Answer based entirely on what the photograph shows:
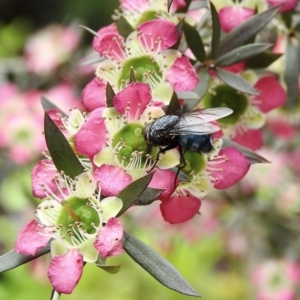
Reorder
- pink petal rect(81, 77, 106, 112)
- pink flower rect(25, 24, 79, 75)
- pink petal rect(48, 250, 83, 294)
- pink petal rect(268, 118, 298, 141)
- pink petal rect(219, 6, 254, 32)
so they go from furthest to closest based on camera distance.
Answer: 1. pink flower rect(25, 24, 79, 75)
2. pink petal rect(268, 118, 298, 141)
3. pink petal rect(219, 6, 254, 32)
4. pink petal rect(81, 77, 106, 112)
5. pink petal rect(48, 250, 83, 294)

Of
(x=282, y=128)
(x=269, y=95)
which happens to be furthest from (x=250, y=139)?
(x=282, y=128)

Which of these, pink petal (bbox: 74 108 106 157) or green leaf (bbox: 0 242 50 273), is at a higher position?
pink petal (bbox: 74 108 106 157)

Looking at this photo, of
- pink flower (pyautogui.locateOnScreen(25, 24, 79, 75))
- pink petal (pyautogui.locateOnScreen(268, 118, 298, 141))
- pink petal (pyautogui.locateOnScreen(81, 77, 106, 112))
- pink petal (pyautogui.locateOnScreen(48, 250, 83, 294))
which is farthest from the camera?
pink flower (pyautogui.locateOnScreen(25, 24, 79, 75))

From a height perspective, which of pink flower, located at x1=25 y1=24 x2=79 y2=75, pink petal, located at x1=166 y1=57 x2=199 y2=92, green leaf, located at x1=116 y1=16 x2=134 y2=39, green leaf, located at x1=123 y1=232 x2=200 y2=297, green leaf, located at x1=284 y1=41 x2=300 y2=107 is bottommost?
pink flower, located at x1=25 y1=24 x2=79 y2=75

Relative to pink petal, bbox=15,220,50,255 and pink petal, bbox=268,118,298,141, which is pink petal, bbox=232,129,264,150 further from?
pink petal, bbox=268,118,298,141

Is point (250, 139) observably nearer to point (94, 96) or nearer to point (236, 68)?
point (236, 68)

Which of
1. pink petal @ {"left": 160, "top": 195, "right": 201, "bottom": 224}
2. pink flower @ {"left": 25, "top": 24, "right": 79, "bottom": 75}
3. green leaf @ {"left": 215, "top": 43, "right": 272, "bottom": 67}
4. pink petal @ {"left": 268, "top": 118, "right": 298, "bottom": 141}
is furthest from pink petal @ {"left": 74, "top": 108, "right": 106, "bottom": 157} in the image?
pink flower @ {"left": 25, "top": 24, "right": 79, "bottom": 75}

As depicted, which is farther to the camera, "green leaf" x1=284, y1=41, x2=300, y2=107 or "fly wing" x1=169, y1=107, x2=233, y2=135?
"green leaf" x1=284, y1=41, x2=300, y2=107
